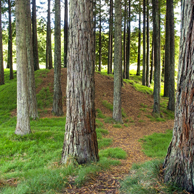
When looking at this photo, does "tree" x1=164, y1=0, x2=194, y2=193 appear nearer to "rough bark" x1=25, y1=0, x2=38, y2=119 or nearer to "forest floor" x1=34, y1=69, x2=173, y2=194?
"forest floor" x1=34, y1=69, x2=173, y2=194

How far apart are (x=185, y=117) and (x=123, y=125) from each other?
8.91 meters

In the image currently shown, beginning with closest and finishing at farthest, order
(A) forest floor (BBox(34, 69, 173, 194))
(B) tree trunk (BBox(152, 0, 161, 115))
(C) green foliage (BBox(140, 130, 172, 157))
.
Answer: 1. (A) forest floor (BBox(34, 69, 173, 194))
2. (C) green foliage (BBox(140, 130, 172, 157))
3. (B) tree trunk (BBox(152, 0, 161, 115))

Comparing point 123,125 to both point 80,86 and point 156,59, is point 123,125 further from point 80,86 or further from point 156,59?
point 80,86

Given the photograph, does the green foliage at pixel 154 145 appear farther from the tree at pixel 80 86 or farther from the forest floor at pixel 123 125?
the tree at pixel 80 86

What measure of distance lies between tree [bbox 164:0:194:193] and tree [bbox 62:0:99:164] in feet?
6.79

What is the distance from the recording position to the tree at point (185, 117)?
9.44ft

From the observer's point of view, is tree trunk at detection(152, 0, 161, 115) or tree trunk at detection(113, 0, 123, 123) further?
tree trunk at detection(152, 0, 161, 115)

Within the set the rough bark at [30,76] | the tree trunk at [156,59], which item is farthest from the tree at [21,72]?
the tree trunk at [156,59]

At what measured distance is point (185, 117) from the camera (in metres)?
2.96

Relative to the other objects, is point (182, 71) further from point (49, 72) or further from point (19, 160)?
point (49, 72)

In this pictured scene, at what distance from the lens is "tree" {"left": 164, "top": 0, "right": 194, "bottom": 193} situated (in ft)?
9.44

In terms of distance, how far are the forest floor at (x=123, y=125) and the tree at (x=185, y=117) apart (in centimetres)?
110

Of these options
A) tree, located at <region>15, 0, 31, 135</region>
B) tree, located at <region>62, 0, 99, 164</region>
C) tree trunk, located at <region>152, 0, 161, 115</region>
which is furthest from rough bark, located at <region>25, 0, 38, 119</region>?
tree trunk, located at <region>152, 0, 161, 115</region>

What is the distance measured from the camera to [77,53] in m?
4.46
